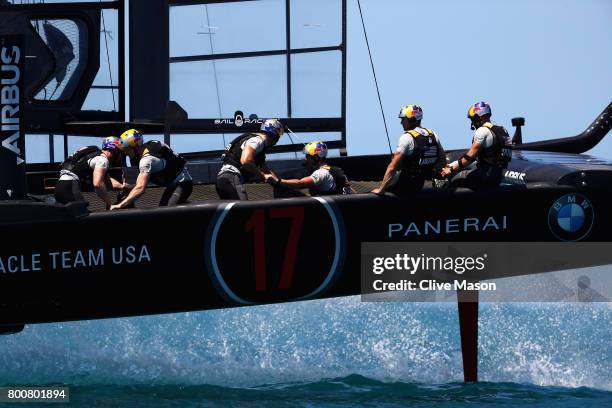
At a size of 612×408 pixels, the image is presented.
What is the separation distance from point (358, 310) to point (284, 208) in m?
21.8

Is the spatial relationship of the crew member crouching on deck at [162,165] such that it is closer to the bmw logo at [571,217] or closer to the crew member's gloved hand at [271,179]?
the crew member's gloved hand at [271,179]

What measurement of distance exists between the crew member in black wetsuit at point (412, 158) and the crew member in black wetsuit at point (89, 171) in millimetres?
2117

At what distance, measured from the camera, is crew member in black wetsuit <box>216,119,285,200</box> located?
9680 millimetres

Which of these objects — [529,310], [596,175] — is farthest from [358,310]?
[596,175]

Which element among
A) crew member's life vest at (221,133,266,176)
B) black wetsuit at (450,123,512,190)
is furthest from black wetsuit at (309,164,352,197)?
black wetsuit at (450,123,512,190)

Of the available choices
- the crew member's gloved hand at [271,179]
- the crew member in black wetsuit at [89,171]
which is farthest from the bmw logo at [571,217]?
the crew member in black wetsuit at [89,171]

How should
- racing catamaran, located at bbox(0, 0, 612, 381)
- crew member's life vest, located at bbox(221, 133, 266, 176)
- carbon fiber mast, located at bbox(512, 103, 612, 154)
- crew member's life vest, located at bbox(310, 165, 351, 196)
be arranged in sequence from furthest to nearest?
carbon fiber mast, located at bbox(512, 103, 612, 154)
crew member's life vest, located at bbox(221, 133, 266, 176)
crew member's life vest, located at bbox(310, 165, 351, 196)
racing catamaran, located at bbox(0, 0, 612, 381)

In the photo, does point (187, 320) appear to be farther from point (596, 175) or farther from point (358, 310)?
point (596, 175)

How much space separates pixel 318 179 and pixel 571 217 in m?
2.08

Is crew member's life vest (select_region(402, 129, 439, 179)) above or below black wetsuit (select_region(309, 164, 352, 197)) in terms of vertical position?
above

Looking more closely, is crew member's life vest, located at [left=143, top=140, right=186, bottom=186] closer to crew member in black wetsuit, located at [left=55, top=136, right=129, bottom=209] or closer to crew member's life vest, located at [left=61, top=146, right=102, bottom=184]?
crew member in black wetsuit, located at [left=55, top=136, right=129, bottom=209]

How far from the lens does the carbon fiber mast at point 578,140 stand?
11.9 meters

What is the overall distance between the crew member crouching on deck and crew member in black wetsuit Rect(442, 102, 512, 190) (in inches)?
83.2

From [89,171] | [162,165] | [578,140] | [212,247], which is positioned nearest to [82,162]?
[89,171]
